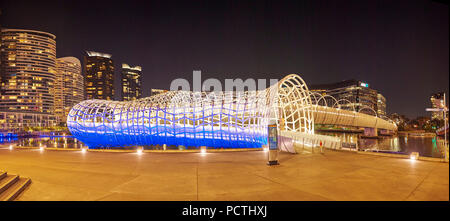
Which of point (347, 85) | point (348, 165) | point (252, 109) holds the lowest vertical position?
point (348, 165)

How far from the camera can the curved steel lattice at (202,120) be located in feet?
Result: 95.2

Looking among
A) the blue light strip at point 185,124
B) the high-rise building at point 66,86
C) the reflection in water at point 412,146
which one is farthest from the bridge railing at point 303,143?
the high-rise building at point 66,86

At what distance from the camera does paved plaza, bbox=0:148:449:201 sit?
7.11 meters

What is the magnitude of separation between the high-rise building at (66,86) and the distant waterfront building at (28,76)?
104 feet

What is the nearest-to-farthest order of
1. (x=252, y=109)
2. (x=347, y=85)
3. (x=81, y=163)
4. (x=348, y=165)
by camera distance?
(x=348, y=165) → (x=81, y=163) → (x=252, y=109) → (x=347, y=85)

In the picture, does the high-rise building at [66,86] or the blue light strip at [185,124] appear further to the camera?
the high-rise building at [66,86]

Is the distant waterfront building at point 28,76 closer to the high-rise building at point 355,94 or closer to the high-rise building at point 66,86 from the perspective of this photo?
the high-rise building at point 66,86

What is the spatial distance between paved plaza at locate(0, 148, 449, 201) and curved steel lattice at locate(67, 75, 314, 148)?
14512 mm

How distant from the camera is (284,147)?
676 inches

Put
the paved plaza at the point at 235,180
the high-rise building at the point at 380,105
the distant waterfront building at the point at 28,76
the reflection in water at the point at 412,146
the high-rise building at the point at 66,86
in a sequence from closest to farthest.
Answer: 1. the paved plaza at the point at 235,180
2. the reflection in water at the point at 412,146
3. the distant waterfront building at the point at 28,76
4. the high-rise building at the point at 380,105
5. the high-rise building at the point at 66,86
